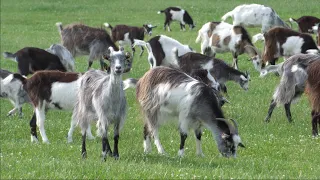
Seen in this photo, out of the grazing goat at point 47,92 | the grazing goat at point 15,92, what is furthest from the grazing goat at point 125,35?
the grazing goat at point 47,92

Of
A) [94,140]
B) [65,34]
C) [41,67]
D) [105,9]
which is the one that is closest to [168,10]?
[105,9]

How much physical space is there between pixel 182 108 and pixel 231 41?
1109 cm

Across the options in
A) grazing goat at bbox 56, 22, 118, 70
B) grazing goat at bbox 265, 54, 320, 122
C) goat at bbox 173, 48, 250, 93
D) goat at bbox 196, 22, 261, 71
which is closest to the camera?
grazing goat at bbox 265, 54, 320, 122

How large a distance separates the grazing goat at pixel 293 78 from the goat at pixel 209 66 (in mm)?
2386

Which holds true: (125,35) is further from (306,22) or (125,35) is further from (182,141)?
(182,141)

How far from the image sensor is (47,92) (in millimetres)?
12727

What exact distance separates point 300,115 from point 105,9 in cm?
3048

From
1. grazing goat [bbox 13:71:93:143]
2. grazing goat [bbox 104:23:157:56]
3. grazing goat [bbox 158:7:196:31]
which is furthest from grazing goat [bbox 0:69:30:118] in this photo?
grazing goat [bbox 158:7:196:31]

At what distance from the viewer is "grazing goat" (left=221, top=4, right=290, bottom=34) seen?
2705cm

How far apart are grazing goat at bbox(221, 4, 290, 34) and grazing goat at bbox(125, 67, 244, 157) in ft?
54.1

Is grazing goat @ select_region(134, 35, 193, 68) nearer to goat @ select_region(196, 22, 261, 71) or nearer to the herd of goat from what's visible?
the herd of goat

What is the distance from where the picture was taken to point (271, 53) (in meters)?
20.3

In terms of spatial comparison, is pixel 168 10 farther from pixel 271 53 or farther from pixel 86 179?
pixel 86 179

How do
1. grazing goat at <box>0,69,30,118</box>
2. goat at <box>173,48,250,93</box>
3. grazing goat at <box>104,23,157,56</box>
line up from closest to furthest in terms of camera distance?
grazing goat at <box>0,69,30,118</box>, goat at <box>173,48,250,93</box>, grazing goat at <box>104,23,157,56</box>
